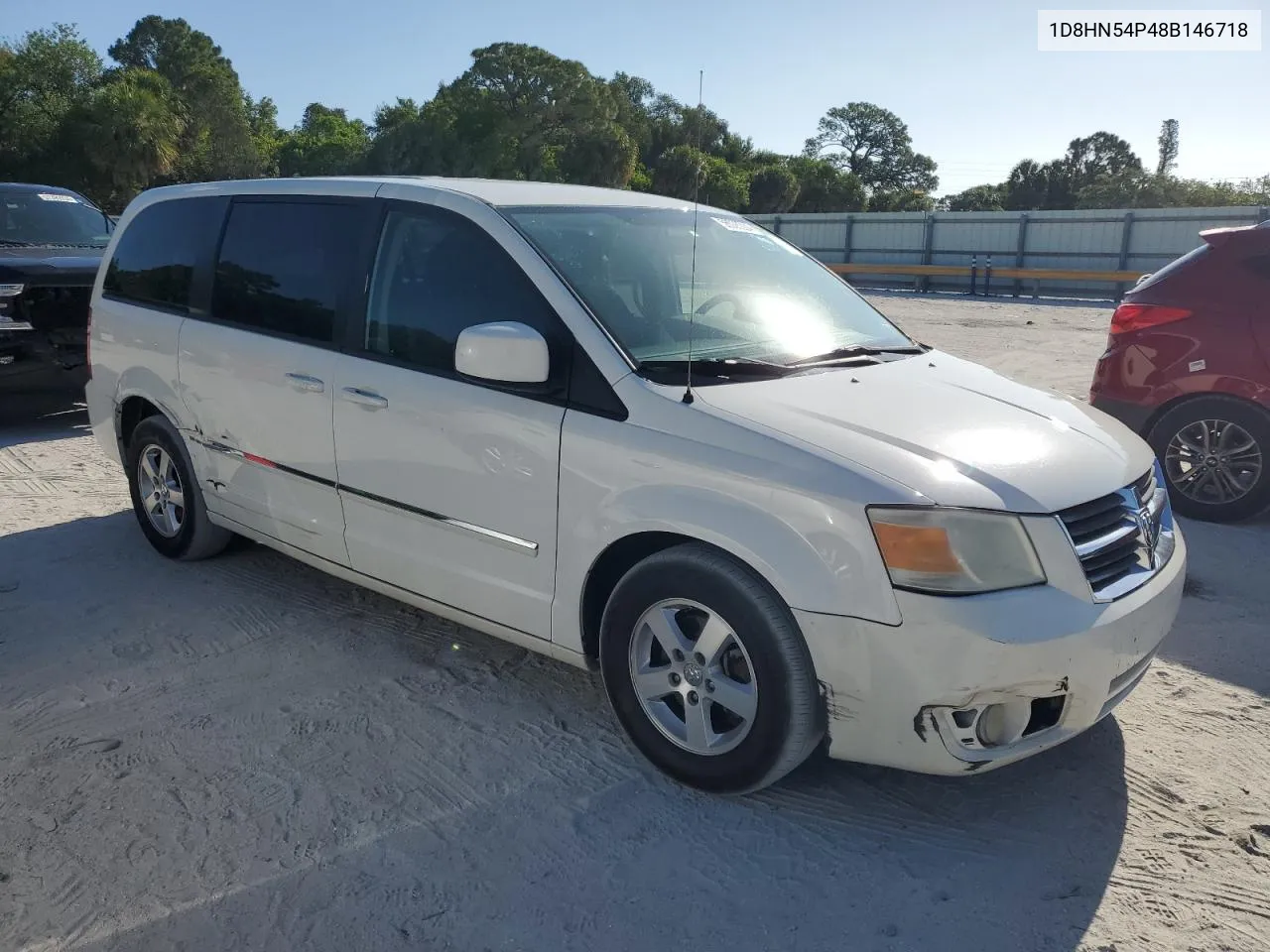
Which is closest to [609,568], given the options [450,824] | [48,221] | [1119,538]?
[450,824]

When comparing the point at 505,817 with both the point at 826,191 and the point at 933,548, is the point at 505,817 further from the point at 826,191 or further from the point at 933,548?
the point at 826,191

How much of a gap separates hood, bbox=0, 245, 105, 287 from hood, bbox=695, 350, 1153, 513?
637 cm

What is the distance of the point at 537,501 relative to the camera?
3.22 metres

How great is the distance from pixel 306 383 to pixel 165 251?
59.7 inches

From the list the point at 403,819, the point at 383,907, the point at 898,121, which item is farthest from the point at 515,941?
the point at 898,121

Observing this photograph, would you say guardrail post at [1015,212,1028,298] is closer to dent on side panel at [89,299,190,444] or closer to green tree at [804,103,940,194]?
dent on side panel at [89,299,190,444]

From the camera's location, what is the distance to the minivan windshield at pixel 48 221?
8938 millimetres

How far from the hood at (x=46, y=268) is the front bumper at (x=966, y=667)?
6.90 meters

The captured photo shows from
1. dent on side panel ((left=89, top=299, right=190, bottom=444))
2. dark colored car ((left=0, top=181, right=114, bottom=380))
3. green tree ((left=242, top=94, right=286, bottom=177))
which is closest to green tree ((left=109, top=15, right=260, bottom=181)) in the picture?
green tree ((left=242, top=94, right=286, bottom=177))

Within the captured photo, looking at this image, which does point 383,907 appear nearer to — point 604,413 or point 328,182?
point 604,413

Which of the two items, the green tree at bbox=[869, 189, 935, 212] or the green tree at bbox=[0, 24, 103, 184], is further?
the green tree at bbox=[869, 189, 935, 212]

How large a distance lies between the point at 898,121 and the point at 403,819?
330 feet

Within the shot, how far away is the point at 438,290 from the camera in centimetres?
361

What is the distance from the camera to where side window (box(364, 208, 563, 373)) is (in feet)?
11.1
